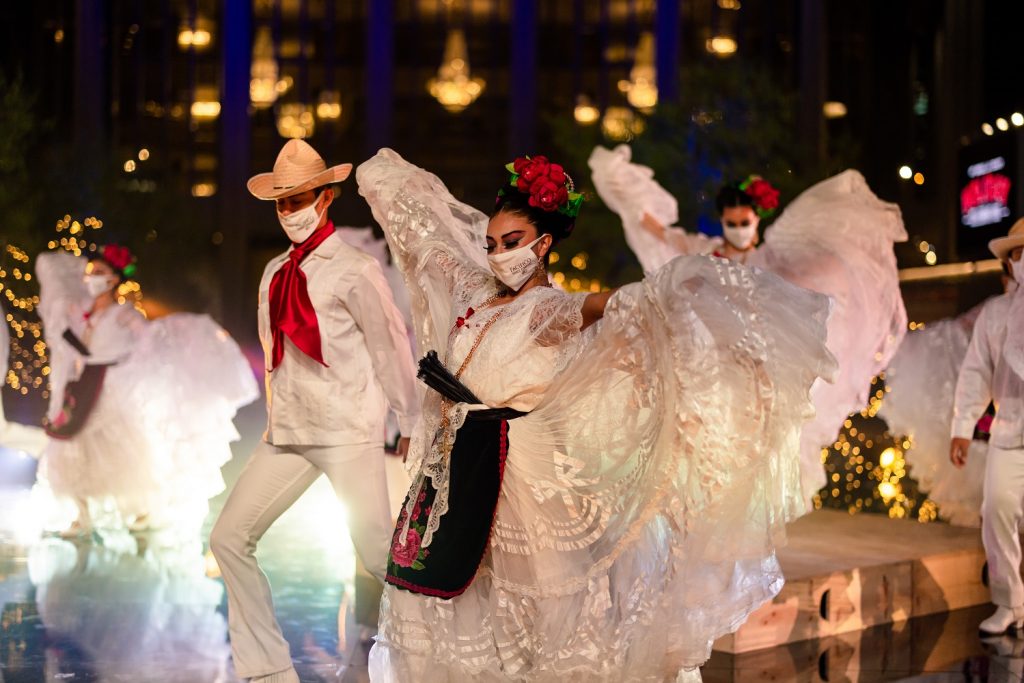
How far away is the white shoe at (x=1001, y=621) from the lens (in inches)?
309

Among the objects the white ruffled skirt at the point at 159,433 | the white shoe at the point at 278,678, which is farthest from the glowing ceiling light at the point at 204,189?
the white shoe at the point at 278,678

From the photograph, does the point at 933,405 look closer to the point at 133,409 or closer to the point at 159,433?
the point at 159,433

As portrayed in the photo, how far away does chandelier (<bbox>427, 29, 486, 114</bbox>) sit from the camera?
3988 centimetres

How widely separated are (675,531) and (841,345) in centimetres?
492

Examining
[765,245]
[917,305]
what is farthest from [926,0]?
[765,245]

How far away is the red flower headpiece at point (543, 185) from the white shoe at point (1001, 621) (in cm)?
418

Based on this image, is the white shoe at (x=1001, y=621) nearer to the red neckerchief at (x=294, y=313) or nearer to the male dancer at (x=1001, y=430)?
the male dancer at (x=1001, y=430)

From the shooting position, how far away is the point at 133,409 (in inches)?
451

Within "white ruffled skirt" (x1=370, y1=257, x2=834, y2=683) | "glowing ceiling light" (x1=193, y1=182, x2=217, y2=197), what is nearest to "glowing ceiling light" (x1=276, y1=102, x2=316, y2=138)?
"glowing ceiling light" (x1=193, y1=182, x2=217, y2=197)

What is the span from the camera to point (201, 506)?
11.6 meters

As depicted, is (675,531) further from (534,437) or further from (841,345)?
(841,345)

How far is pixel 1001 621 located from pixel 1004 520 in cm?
51

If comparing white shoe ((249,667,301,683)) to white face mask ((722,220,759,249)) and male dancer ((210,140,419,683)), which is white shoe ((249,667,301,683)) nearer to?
male dancer ((210,140,419,683))

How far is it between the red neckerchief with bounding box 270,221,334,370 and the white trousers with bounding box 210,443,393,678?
1.34 feet
